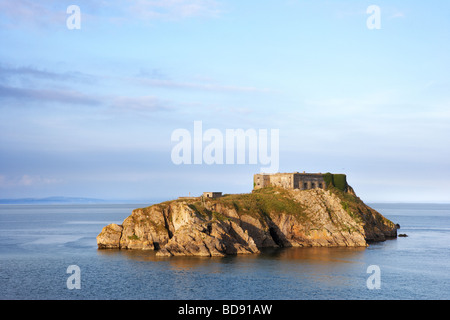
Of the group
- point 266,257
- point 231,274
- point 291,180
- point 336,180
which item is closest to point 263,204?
point 291,180

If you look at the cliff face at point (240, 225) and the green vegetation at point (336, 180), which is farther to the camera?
the green vegetation at point (336, 180)

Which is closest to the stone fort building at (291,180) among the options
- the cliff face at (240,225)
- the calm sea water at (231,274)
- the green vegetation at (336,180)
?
the green vegetation at (336,180)

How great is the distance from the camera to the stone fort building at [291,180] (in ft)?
462

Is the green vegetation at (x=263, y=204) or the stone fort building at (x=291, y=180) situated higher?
the stone fort building at (x=291, y=180)

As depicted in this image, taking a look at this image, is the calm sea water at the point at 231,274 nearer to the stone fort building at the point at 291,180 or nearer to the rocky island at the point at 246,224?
the rocky island at the point at 246,224

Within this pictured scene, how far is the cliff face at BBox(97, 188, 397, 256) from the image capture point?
335 ft

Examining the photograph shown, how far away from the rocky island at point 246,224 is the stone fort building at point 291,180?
37cm

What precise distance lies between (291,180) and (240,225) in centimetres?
3320

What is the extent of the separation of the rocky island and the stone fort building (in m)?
0.37

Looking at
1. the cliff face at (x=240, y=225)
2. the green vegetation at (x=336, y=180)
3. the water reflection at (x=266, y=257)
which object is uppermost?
the green vegetation at (x=336, y=180)

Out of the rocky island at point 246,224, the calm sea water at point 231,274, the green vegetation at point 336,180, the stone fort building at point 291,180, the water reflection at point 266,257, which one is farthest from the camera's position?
the green vegetation at point 336,180

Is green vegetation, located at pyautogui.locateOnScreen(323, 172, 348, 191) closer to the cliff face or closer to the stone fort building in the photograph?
the stone fort building
